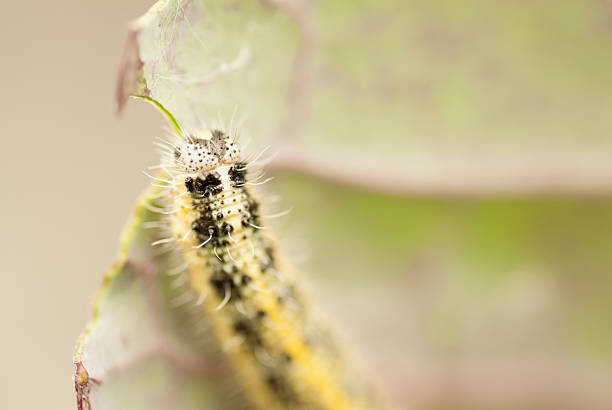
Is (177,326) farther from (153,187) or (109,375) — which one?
(153,187)

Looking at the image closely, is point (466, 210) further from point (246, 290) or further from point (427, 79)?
point (246, 290)

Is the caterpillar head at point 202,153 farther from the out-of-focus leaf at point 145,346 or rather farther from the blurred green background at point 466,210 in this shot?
the blurred green background at point 466,210

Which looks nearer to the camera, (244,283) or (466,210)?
(244,283)

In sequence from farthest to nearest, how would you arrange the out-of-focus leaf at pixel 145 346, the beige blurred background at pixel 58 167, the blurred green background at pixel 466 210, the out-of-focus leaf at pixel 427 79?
the beige blurred background at pixel 58 167, the blurred green background at pixel 466 210, the out-of-focus leaf at pixel 427 79, the out-of-focus leaf at pixel 145 346

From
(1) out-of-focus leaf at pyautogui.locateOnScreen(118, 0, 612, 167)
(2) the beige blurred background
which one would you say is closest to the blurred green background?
(1) out-of-focus leaf at pyautogui.locateOnScreen(118, 0, 612, 167)

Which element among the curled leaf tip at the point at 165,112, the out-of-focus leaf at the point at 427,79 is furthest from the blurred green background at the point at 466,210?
the curled leaf tip at the point at 165,112

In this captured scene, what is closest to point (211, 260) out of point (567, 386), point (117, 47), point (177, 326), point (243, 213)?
point (243, 213)

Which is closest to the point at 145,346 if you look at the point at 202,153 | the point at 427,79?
the point at 202,153
